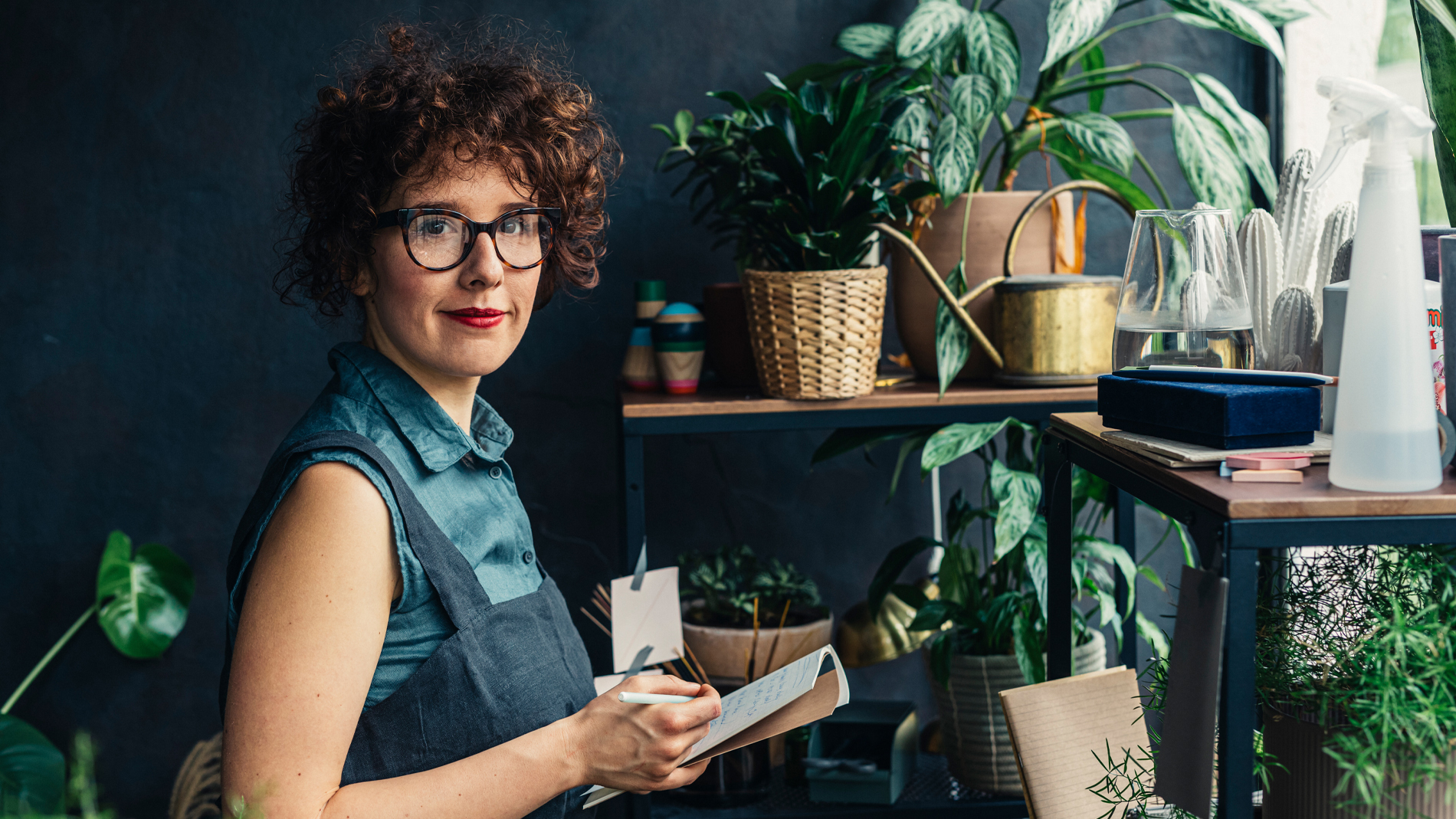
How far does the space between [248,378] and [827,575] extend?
1.33 metres

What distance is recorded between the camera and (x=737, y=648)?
5.75ft

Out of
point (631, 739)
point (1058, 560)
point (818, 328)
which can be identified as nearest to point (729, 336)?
point (818, 328)

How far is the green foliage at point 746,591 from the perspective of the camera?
1829 mm

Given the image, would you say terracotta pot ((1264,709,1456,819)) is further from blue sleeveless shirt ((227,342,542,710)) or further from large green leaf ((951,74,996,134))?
large green leaf ((951,74,996,134))

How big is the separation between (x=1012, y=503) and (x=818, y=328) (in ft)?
1.33

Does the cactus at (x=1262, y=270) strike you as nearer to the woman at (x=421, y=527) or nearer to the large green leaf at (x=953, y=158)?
the woman at (x=421, y=527)

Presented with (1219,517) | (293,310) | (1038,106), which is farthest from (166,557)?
(1219,517)

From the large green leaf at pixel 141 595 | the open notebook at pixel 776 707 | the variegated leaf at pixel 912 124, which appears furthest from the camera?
the large green leaf at pixel 141 595

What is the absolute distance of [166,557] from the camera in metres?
2.12

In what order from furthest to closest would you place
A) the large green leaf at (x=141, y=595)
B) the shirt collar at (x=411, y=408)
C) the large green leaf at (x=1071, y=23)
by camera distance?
the large green leaf at (x=141, y=595), the large green leaf at (x=1071, y=23), the shirt collar at (x=411, y=408)

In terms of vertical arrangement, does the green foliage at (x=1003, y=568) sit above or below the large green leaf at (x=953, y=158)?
below

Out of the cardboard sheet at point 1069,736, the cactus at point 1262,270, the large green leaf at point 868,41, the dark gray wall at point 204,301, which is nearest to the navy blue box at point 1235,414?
the cactus at point 1262,270

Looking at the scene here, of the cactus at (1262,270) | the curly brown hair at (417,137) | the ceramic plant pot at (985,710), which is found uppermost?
the curly brown hair at (417,137)

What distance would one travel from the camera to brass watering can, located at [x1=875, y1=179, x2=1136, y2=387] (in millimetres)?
1602
